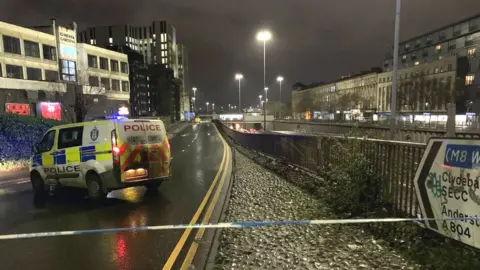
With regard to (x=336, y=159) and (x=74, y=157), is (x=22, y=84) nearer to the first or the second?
(x=74, y=157)

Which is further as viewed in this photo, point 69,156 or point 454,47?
point 454,47

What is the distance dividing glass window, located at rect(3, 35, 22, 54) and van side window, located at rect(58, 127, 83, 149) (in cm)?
4330

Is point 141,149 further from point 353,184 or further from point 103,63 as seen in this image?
point 103,63

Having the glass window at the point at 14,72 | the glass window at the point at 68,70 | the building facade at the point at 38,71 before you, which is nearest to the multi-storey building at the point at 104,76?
the building facade at the point at 38,71

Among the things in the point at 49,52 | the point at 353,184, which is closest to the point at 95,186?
the point at 353,184

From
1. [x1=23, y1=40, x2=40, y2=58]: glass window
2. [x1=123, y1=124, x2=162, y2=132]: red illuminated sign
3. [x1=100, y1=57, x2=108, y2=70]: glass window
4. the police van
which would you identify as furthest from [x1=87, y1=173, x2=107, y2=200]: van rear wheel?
[x1=100, y1=57, x2=108, y2=70]: glass window

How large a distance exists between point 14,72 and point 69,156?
43918 millimetres

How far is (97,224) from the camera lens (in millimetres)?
6531

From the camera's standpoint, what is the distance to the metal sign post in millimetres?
4168

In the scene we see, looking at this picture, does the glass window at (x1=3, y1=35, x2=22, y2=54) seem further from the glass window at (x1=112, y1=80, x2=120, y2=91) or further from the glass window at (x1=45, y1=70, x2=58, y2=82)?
the glass window at (x1=112, y1=80, x2=120, y2=91)

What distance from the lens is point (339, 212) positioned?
6.57 meters

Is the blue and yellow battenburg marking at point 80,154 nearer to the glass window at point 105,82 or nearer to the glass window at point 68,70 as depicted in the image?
the glass window at point 68,70

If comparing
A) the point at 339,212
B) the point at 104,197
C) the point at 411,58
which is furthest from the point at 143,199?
the point at 411,58

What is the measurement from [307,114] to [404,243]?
12692cm
